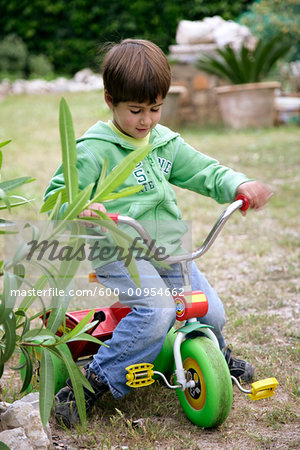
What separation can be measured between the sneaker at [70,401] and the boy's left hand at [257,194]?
77 centimetres

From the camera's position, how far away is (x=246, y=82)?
27.8 feet

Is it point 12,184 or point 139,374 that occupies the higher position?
point 12,184

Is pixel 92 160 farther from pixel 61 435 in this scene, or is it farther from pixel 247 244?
pixel 247 244

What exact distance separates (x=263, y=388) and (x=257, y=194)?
61 cm

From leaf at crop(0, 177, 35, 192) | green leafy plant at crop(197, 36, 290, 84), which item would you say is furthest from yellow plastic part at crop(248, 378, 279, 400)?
green leafy plant at crop(197, 36, 290, 84)

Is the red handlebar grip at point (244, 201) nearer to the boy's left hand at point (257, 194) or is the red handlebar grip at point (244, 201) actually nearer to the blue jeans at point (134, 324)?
the boy's left hand at point (257, 194)

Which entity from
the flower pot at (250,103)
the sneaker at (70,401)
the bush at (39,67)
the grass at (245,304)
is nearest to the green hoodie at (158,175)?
the grass at (245,304)

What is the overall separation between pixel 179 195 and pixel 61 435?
329 cm

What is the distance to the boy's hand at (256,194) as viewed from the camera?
181cm

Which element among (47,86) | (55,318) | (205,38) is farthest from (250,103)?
(55,318)

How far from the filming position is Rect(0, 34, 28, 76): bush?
13648mm

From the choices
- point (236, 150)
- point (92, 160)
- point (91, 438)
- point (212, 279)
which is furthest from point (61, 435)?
point (236, 150)

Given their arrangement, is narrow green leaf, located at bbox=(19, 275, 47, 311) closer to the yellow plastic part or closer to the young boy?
the young boy

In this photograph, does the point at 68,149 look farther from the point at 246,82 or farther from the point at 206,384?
the point at 246,82
